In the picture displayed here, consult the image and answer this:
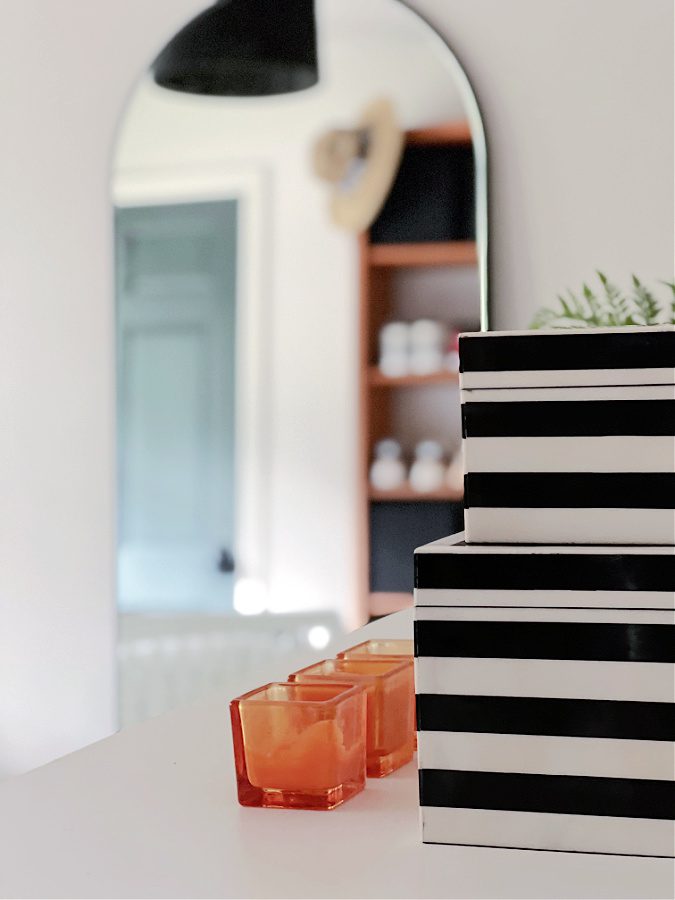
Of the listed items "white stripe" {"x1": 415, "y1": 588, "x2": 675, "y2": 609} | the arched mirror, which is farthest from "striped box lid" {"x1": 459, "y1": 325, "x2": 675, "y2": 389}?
the arched mirror

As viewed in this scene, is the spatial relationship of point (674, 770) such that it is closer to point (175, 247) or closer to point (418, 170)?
point (418, 170)

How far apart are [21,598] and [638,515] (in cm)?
204

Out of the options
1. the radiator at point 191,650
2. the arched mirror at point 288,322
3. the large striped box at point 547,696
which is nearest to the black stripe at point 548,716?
the large striped box at point 547,696

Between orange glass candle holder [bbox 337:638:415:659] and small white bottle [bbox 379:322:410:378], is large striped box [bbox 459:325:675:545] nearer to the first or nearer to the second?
orange glass candle holder [bbox 337:638:415:659]

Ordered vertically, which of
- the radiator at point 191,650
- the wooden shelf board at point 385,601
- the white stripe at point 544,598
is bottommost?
the radiator at point 191,650

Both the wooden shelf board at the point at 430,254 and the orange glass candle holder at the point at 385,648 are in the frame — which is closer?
the orange glass candle holder at the point at 385,648

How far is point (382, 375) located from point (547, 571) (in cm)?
165

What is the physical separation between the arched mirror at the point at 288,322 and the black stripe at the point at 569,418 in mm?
1562

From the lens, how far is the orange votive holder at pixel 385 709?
0.63 m

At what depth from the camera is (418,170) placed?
2.10 meters

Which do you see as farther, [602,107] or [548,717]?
[602,107]

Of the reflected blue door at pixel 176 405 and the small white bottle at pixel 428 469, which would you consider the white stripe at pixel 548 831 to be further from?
the reflected blue door at pixel 176 405

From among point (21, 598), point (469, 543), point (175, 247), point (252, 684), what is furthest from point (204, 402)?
point (469, 543)

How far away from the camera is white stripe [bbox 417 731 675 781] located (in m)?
0.50
